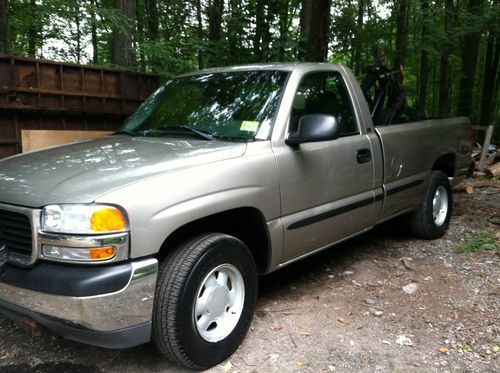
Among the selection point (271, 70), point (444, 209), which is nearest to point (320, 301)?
point (271, 70)

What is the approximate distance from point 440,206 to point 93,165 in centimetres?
418

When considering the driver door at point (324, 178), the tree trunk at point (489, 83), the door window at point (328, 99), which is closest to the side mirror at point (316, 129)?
the driver door at point (324, 178)

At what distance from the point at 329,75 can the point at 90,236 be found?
2.66 m

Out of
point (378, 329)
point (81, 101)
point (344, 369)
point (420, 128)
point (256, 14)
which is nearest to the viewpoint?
point (344, 369)

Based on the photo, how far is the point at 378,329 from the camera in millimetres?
3305

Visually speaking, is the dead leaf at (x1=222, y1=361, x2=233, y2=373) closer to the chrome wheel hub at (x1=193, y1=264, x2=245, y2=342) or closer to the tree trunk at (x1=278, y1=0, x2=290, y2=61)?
the chrome wheel hub at (x1=193, y1=264, x2=245, y2=342)

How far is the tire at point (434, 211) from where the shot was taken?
5062 millimetres

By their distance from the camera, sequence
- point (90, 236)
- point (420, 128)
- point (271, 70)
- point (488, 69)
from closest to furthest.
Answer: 1. point (90, 236)
2. point (271, 70)
3. point (420, 128)
4. point (488, 69)

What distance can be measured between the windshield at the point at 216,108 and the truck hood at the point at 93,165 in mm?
215

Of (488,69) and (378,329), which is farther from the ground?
(488,69)

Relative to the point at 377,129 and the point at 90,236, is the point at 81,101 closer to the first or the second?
the point at 377,129

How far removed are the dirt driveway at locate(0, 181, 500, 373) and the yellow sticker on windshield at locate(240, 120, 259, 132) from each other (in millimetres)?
1411

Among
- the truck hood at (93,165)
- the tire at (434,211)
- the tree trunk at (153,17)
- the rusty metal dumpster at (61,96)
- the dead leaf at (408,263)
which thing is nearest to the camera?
the truck hood at (93,165)

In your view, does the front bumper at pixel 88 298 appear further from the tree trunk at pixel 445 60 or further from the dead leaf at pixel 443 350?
the tree trunk at pixel 445 60
